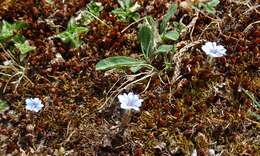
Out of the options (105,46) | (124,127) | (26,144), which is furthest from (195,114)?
(26,144)

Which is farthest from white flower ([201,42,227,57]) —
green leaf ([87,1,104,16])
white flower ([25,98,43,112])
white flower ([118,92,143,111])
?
white flower ([25,98,43,112])

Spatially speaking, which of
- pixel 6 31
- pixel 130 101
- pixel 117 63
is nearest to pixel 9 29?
pixel 6 31

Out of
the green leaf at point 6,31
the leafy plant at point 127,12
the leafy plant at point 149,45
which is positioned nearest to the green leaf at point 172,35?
the leafy plant at point 149,45

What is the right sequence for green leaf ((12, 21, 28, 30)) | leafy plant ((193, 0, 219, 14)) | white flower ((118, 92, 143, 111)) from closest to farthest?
white flower ((118, 92, 143, 111)), green leaf ((12, 21, 28, 30)), leafy plant ((193, 0, 219, 14))

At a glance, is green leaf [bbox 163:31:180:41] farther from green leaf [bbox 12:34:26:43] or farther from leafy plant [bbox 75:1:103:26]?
green leaf [bbox 12:34:26:43]

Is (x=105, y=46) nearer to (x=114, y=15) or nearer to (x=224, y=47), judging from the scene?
(x=114, y=15)

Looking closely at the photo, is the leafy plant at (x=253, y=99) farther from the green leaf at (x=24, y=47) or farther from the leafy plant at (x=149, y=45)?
the green leaf at (x=24, y=47)

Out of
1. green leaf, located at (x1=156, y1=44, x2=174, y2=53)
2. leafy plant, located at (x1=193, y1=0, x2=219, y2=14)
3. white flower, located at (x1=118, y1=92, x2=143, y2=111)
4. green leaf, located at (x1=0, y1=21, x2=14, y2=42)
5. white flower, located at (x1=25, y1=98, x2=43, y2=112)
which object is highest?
leafy plant, located at (x1=193, y1=0, x2=219, y2=14)
